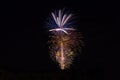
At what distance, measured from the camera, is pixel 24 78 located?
47.9 metres

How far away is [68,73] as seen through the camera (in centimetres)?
4825

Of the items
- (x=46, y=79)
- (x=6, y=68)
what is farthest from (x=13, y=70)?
(x=46, y=79)

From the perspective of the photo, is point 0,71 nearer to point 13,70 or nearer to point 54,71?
point 13,70

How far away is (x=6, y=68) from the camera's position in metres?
46.2

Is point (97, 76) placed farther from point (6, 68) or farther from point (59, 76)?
point (6, 68)

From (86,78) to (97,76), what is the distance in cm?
155

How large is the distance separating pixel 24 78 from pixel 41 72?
2.42 m

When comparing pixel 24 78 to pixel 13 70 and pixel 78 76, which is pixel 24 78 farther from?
pixel 78 76

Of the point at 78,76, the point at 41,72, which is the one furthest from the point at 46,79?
the point at 78,76

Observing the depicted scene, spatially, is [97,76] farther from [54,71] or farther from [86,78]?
[54,71]

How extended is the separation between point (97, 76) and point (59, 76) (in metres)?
5.14

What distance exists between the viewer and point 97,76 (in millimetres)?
47719

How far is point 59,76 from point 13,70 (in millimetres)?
6317

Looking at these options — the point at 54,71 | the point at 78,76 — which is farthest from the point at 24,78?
the point at 78,76
